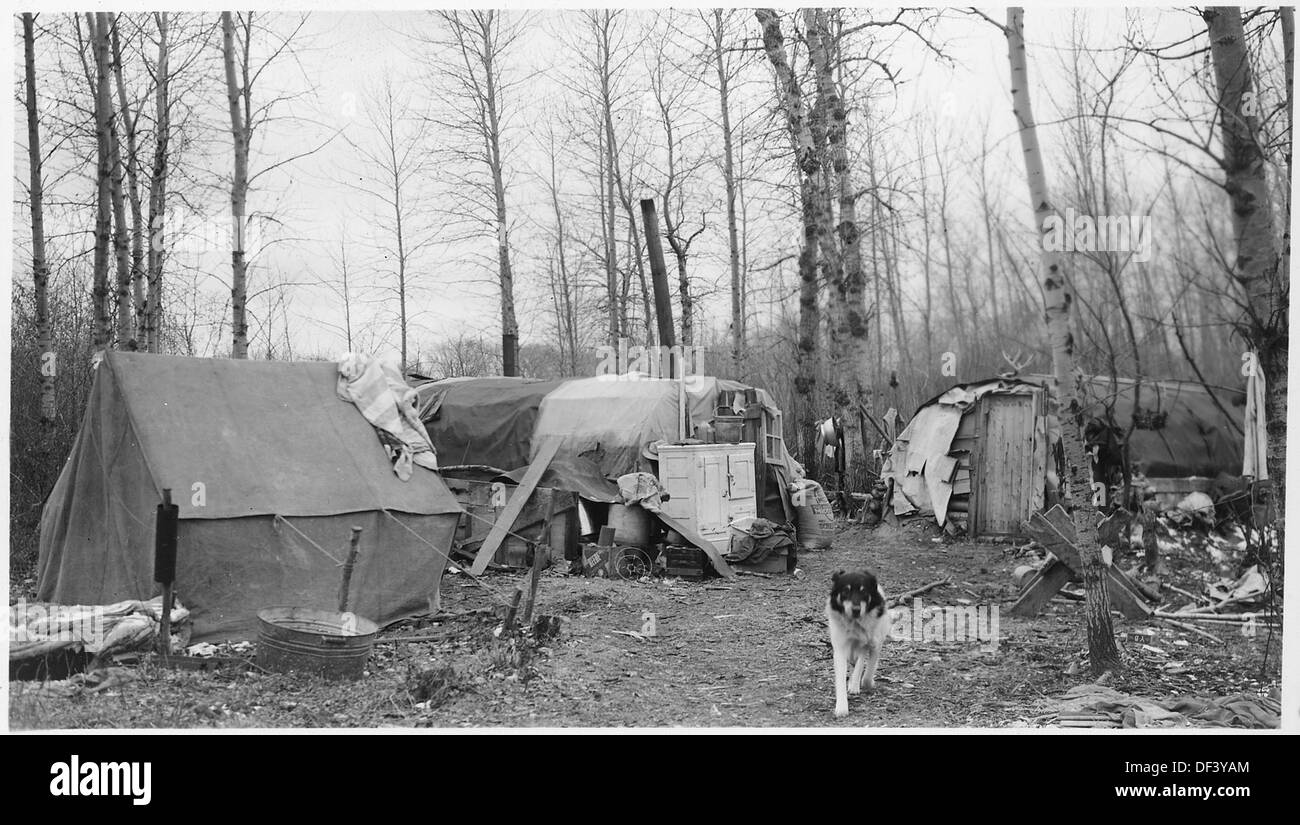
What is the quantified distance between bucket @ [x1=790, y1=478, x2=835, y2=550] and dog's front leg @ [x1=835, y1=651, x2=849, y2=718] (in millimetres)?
6524

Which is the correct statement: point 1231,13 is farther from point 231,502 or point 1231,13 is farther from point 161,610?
point 161,610

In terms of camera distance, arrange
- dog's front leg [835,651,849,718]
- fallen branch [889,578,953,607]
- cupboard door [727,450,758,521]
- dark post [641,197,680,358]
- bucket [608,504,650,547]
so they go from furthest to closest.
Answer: dark post [641,197,680,358], cupboard door [727,450,758,521], bucket [608,504,650,547], fallen branch [889,578,953,607], dog's front leg [835,651,849,718]

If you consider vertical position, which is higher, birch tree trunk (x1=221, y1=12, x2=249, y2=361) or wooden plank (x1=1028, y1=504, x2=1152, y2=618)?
birch tree trunk (x1=221, y1=12, x2=249, y2=361)

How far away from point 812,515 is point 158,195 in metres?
10.4

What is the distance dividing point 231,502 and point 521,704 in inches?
100

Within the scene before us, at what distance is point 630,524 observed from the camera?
10258 millimetres

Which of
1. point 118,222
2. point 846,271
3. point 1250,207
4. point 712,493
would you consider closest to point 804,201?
point 846,271

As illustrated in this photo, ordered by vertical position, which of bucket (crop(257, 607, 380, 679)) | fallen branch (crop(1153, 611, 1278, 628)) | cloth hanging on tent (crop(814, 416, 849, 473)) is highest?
cloth hanging on tent (crop(814, 416, 849, 473))

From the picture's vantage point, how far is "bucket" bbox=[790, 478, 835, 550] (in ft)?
40.0

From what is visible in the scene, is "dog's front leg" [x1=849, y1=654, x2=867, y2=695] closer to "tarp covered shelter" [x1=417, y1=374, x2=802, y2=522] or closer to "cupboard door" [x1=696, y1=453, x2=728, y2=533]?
"cupboard door" [x1=696, y1=453, x2=728, y2=533]

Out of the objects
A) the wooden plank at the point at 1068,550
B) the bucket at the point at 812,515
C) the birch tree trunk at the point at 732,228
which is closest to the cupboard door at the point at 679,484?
the bucket at the point at 812,515

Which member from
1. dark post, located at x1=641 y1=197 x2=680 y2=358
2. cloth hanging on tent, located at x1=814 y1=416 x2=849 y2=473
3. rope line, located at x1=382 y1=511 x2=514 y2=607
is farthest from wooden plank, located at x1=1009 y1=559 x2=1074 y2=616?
dark post, located at x1=641 y1=197 x2=680 y2=358

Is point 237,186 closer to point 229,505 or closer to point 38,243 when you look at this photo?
point 38,243

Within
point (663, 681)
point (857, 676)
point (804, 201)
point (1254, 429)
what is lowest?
point (663, 681)
